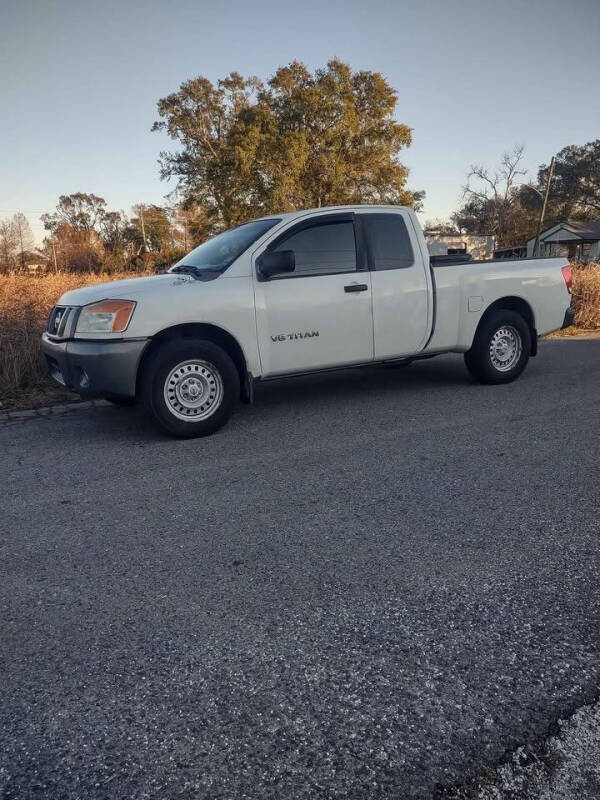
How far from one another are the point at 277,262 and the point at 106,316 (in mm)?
1546

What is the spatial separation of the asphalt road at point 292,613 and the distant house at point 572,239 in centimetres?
5586

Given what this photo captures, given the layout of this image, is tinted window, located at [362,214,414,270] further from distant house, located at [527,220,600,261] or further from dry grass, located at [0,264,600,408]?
distant house, located at [527,220,600,261]

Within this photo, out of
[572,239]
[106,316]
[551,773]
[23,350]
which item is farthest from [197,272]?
[572,239]

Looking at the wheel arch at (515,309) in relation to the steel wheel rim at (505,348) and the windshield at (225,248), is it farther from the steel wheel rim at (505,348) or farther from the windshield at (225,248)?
the windshield at (225,248)

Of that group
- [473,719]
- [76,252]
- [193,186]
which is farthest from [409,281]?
[76,252]

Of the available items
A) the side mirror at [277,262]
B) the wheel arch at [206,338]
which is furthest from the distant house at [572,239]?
the wheel arch at [206,338]

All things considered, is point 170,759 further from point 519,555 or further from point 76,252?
point 76,252

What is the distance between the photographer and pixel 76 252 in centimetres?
4684

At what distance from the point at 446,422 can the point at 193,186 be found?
3999 cm

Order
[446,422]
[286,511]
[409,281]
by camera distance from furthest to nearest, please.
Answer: [409,281]
[446,422]
[286,511]

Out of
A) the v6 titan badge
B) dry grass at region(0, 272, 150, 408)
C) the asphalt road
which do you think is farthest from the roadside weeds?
dry grass at region(0, 272, 150, 408)

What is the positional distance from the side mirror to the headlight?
120 cm

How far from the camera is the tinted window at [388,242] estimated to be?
20.3 ft

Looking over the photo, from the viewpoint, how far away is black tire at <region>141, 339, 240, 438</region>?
16.9 ft
